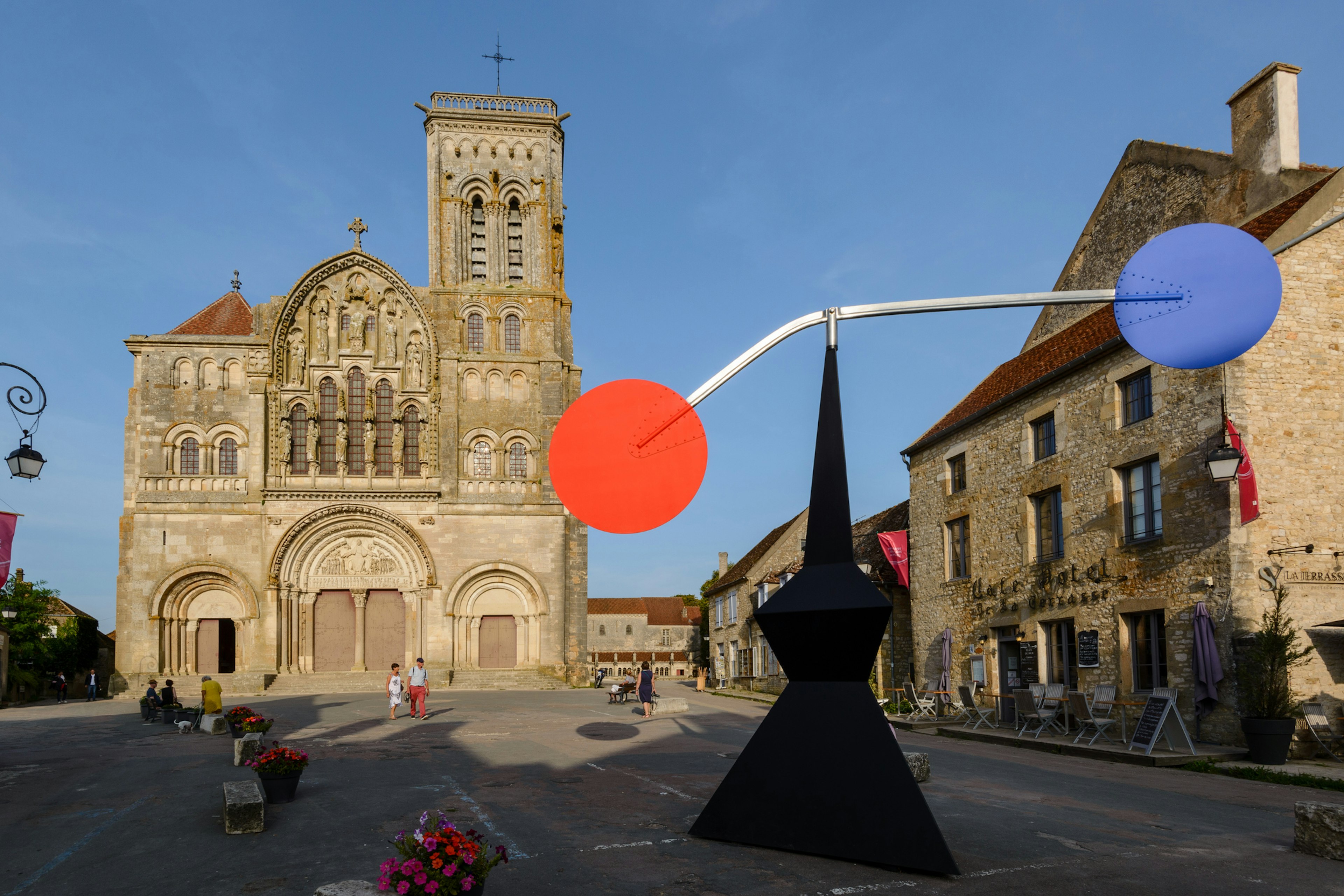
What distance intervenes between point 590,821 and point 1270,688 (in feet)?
34.0

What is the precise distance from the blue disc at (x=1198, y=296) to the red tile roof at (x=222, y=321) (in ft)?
127

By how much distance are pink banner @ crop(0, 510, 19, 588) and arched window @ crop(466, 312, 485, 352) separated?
27.5 meters

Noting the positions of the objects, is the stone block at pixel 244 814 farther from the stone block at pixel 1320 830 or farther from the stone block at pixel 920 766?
the stone block at pixel 1320 830

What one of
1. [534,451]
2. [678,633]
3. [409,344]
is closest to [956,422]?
[534,451]

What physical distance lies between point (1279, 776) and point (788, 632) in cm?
885

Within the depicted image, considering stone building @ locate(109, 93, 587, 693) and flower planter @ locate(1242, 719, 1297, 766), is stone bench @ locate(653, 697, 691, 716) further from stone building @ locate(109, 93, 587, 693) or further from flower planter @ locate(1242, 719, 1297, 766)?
flower planter @ locate(1242, 719, 1297, 766)

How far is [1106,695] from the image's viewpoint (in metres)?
16.9

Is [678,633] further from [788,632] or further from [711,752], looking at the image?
[788,632]

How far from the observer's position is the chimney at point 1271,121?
17.5 meters

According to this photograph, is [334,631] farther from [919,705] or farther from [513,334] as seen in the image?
[919,705]

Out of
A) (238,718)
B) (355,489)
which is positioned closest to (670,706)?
(238,718)

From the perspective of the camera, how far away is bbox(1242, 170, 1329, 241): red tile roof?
15.8 meters

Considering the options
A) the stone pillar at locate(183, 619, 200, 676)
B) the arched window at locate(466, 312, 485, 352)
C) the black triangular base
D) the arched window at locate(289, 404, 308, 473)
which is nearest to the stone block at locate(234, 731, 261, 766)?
the black triangular base

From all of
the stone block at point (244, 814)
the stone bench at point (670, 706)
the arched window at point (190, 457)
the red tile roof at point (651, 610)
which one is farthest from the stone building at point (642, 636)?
the stone block at point (244, 814)
